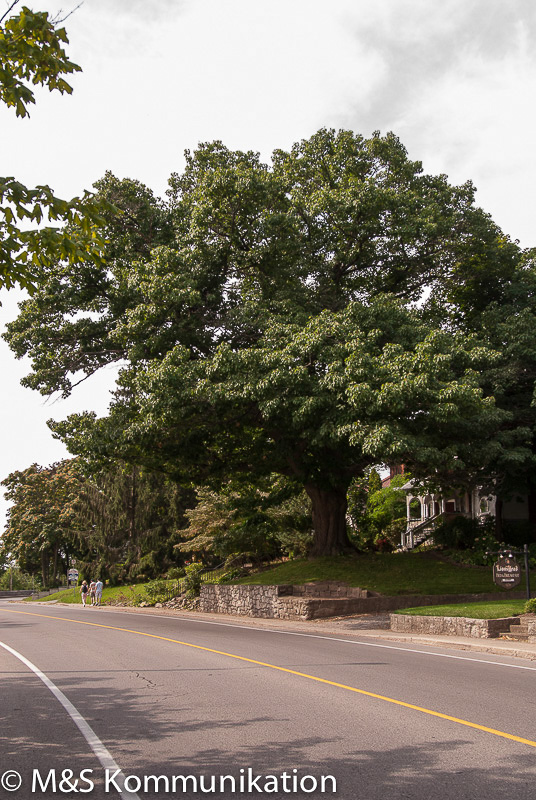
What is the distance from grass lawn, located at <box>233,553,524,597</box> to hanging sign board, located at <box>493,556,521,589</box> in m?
4.16

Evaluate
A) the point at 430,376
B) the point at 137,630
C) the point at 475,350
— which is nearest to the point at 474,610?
the point at 430,376

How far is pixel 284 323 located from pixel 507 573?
372 inches

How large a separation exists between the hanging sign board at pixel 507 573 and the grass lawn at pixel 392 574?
416 cm

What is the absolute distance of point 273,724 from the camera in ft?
23.9

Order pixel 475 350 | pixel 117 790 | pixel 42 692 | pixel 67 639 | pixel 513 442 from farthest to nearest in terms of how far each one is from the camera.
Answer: pixel 513 442, pixel 475 350, pixel 67 639, pixel 42 692, pixel 117 790

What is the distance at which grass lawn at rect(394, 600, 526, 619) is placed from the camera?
17953mm

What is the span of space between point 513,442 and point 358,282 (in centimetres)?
823

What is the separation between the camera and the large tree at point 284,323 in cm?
1962

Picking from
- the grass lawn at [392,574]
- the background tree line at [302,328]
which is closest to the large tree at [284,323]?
the background tree line at [302,328]

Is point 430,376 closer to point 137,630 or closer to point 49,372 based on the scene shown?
point 137,630

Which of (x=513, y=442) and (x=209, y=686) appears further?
(x=513, y=442)

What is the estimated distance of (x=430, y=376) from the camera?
18984 millimetres

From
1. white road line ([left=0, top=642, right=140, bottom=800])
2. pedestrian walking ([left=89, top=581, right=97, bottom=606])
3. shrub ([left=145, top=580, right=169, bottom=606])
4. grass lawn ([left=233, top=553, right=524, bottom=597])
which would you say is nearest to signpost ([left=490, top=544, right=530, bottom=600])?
grass lawn ([left=233, top=553, right=524, bottom=597])

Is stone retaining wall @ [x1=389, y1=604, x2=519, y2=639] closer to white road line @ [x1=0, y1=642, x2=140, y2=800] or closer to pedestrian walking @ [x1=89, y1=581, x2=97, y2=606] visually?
white road line @ [x1=0, y1=642, x2=140, y2=800]
